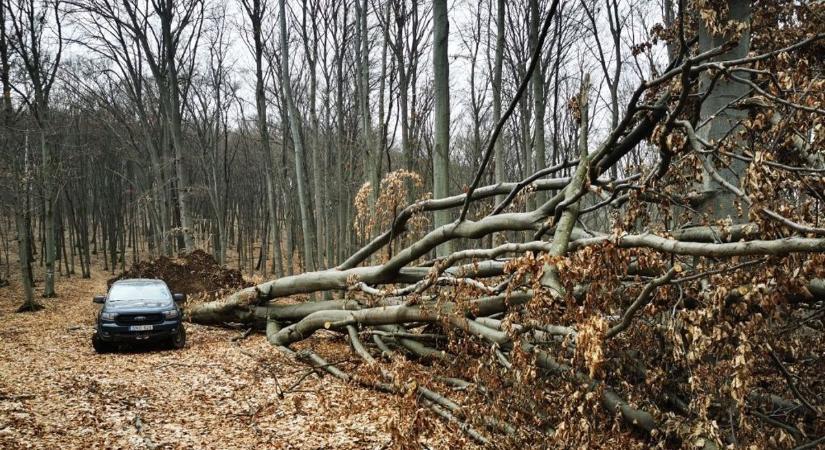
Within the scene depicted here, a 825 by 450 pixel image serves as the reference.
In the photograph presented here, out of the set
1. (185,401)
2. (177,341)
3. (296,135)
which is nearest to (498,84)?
(296,135)

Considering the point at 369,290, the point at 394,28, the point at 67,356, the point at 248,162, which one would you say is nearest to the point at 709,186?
the point at 369,290

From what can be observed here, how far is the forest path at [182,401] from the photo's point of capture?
587 cm

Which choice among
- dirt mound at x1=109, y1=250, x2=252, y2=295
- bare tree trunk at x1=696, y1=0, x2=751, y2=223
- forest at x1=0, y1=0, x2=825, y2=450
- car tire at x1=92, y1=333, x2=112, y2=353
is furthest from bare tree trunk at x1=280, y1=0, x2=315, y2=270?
bare tree trunk at x1=696, y1=0, x2=751, y2=223

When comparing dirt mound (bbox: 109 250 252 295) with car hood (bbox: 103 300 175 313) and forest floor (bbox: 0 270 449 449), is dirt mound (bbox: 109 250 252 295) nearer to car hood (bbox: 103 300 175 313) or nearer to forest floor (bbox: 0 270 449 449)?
car hood (bbox: 103 300 175 313)

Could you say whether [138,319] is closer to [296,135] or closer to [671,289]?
[296,135]

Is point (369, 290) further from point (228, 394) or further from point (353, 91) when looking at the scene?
point (353, 91)

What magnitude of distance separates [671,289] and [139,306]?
1076cm

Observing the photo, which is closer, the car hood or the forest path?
the forest path

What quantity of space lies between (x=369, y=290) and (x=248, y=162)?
33.8m

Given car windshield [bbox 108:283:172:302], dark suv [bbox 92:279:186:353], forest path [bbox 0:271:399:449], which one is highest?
car windshield [bbox 108:283:172:302]

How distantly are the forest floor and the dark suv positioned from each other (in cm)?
31

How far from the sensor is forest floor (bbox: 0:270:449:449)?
586 centimetres

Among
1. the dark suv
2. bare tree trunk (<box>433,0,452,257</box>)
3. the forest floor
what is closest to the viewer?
the forest floor

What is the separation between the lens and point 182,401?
727 cm
